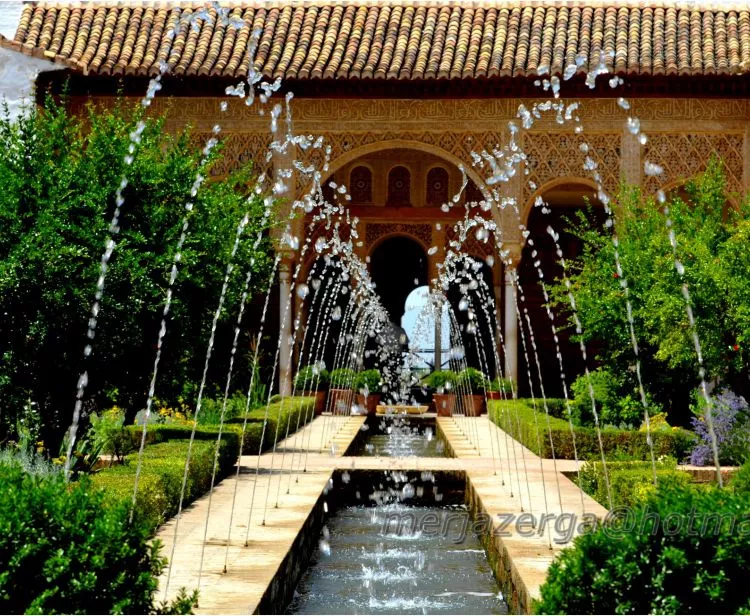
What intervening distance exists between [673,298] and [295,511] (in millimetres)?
3449

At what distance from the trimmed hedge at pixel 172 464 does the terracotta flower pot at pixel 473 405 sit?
18.7 feet

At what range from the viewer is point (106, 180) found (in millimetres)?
9273

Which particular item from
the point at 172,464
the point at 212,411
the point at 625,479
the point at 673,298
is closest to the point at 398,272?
the point at 212,411

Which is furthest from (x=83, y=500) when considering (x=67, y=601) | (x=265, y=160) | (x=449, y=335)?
(x=449, y=335)

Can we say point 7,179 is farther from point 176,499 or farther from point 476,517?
point 476,517

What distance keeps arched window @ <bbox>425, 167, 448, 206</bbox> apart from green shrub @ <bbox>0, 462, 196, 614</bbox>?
62.8 feet

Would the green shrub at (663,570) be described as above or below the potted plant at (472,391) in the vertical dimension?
below

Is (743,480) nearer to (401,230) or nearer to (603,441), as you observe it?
(603,441)

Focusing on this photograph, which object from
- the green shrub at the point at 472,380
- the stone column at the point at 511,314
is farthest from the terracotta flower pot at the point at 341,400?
the stone column at the point at 511,314

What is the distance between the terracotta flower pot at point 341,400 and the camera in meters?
20.2

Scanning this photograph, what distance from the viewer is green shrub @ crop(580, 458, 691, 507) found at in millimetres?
7436

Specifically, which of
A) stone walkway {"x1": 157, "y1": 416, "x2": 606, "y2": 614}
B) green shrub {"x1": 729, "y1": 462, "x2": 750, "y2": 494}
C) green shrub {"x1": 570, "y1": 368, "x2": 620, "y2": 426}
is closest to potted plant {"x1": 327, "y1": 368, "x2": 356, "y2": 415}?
stone walkway {"x1": 157, "y1": 416, "x2": 606, "y2": 614}

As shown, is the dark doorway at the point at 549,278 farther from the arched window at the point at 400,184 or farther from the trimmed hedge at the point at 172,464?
the trimmed hedge at the point at 172,464

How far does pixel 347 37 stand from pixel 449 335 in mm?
8270
